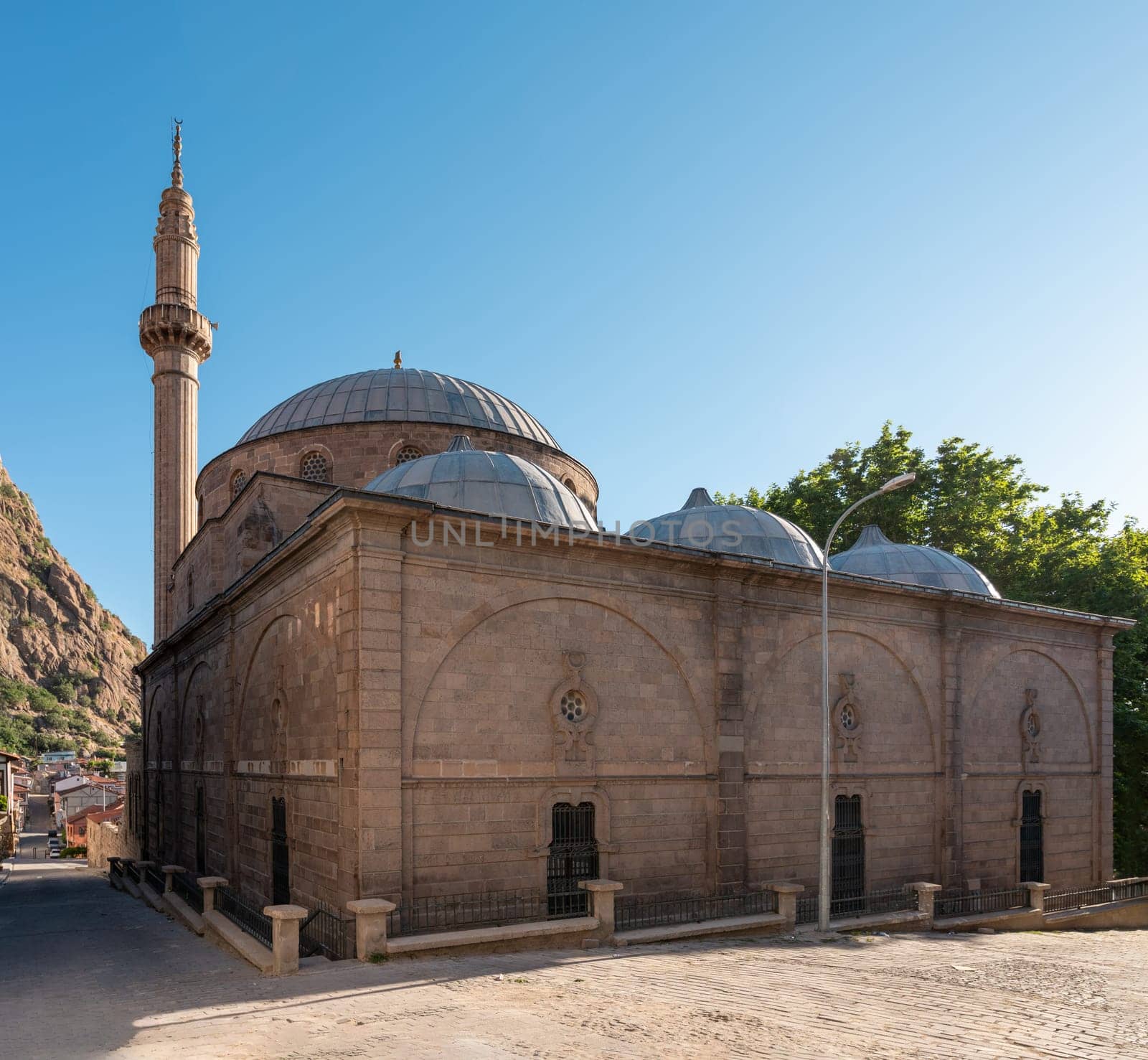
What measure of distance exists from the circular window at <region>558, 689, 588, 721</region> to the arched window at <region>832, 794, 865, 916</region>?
6.64m

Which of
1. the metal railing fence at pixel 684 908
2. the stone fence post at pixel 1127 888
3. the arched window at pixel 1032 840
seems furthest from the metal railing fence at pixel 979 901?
the metal railing fence at pixel 684 908

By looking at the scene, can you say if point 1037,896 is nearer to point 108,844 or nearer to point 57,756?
point 108,844

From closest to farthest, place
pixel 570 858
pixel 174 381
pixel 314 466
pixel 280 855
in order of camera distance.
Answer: pixel 570 858, pixel 280 855, pixel 314 466, pixel 174 381

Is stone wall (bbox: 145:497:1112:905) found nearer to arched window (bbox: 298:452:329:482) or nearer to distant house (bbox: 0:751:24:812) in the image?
arched window (bbox: 298:452:329:482)

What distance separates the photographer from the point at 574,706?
16.3m

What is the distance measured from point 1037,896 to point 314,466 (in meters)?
20.3

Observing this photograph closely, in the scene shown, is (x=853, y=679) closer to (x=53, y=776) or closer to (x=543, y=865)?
(x=543, y=865)

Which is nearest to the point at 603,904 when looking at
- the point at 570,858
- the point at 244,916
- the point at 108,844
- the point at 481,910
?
the point at 570,858


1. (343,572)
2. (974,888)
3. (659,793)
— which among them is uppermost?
(343,572)

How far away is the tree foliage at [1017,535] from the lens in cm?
2872

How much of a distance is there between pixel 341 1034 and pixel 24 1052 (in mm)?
2915

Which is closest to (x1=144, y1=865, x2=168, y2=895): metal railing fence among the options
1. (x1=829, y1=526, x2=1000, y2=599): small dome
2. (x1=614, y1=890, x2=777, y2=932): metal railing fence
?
(x1=614, y1=890, x2=777, y2=932): metal railing fence

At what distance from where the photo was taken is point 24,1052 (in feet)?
29.4

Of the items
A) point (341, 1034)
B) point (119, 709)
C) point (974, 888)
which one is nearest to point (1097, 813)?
point (974, 888)
